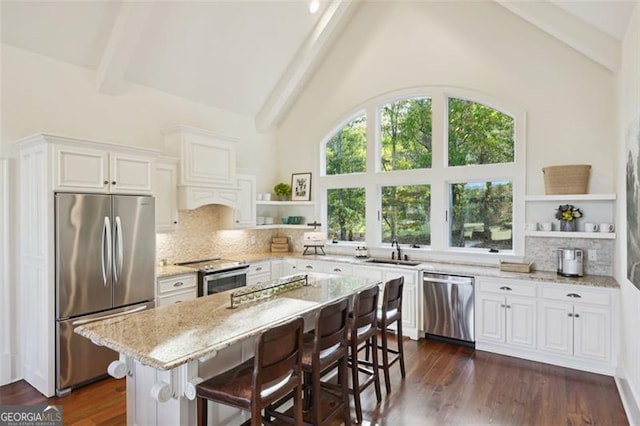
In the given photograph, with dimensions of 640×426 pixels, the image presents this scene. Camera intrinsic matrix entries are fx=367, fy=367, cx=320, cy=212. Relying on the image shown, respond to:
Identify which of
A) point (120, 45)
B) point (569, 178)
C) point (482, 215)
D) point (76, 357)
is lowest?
point (76, 357)

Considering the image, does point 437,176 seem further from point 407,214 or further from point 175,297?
point 175,297

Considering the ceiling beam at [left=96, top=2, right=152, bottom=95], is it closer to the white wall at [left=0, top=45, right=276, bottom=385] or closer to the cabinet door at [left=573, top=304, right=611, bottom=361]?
the white wall at [left=0, top=45, right=276, bottom=385]

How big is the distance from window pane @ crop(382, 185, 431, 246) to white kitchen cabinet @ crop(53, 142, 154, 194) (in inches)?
138

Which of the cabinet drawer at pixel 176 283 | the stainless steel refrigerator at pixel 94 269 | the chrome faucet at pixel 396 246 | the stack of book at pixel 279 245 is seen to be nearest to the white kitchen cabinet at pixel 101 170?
the stainless steel refrigerator at pixel 94 269

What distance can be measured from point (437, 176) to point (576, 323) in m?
2.45

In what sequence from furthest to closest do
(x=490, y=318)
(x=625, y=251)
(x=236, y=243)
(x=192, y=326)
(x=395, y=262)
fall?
(x=236, y=243) < (x=395, y=262) < (x=490, y=318) < (x=625, y=251) < (x=192, y=326)

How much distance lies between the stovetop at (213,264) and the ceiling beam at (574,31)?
464 centimetres

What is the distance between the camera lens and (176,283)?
175 inches

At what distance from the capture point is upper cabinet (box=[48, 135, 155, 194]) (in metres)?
3.39

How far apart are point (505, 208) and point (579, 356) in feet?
6.23

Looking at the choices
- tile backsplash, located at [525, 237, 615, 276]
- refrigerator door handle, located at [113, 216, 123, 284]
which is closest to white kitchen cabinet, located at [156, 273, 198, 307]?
refrigerator door handle, located at [113, 216, 123, 284]

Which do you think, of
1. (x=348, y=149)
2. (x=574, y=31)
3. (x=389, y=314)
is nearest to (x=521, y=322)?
(x=389, y=314)

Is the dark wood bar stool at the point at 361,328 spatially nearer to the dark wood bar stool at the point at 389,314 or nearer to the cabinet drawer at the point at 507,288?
the dark wood bar stool at the point at 389,314

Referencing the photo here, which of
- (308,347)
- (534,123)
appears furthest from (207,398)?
(534,123)
